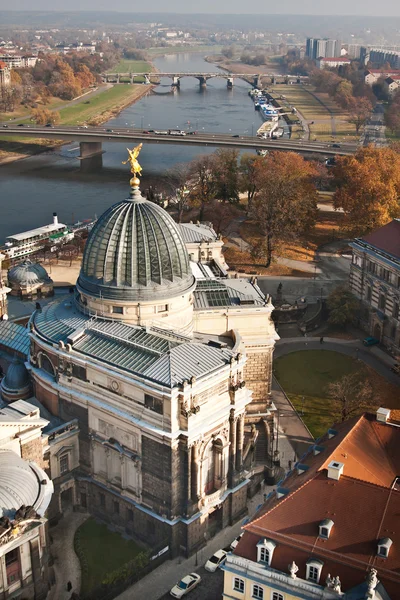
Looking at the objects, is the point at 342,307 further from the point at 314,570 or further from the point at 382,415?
the point at 314,570

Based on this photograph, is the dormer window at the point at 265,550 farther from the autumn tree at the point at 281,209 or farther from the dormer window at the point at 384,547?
the autumn tree at the point at 281,209

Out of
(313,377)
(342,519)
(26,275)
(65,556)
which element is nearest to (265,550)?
(342,519)

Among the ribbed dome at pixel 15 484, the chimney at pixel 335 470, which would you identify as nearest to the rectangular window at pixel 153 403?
the ribbed dome at pixel 15 484

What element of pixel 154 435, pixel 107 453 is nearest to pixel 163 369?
pixel 154 435

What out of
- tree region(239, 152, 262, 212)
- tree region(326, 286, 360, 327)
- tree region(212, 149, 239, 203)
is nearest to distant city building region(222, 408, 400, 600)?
A: tree region(326, 286, 360, 327)

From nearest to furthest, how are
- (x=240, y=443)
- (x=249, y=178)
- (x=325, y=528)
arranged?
(x=325, y=528) < (x=240, y=443) < (x=249, y=178)

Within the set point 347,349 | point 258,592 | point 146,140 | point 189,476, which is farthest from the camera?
point 146,140
